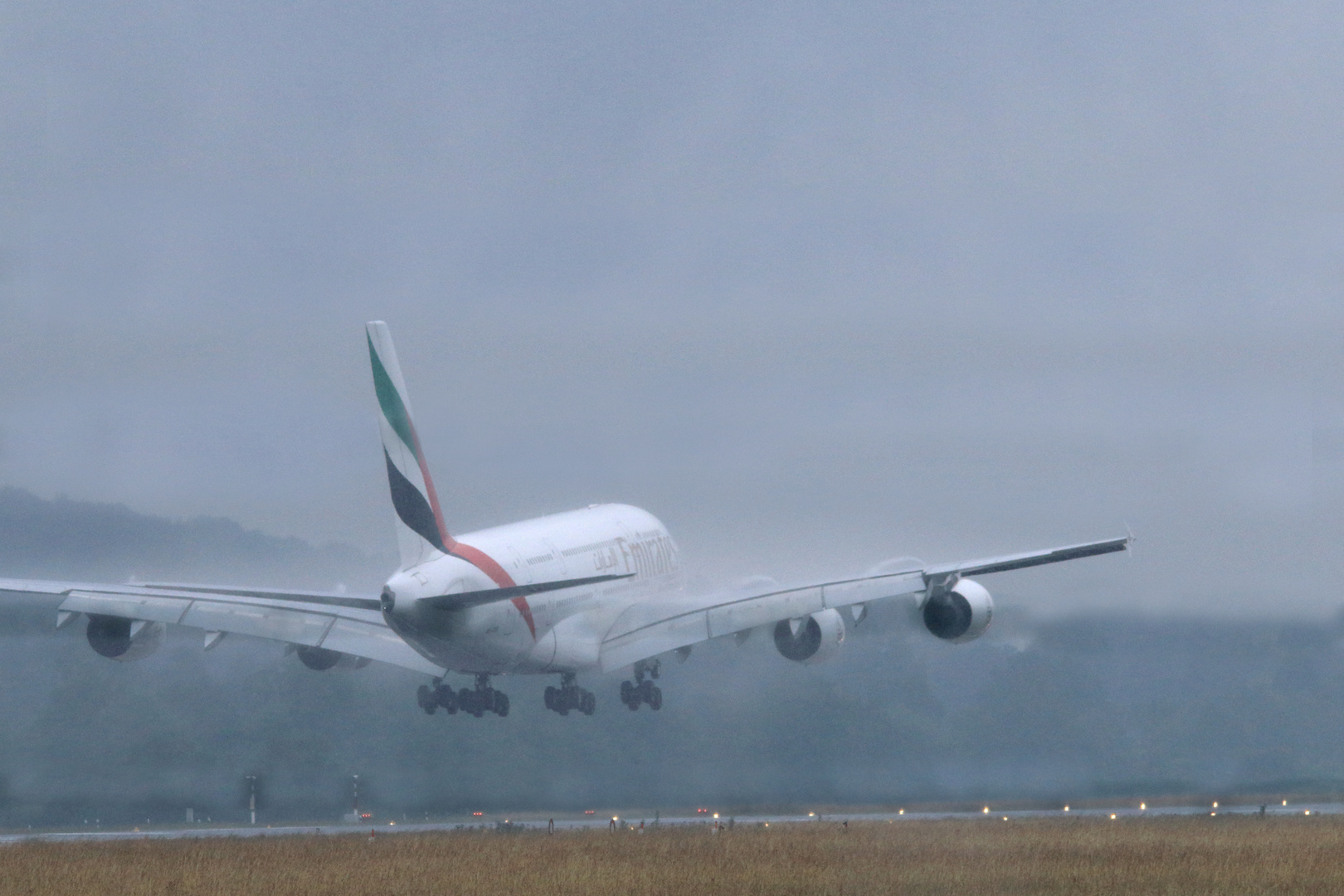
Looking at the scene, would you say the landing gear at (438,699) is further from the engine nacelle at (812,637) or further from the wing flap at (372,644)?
the engine nacelle at (812,637)

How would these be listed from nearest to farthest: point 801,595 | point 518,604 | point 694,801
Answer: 1. point 518,604
2. point 801,595
3. point 694,801

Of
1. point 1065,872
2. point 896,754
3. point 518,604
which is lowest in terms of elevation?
point 1065,872

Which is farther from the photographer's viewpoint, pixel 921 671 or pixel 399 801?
pixel 921 671

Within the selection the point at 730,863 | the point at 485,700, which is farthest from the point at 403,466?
the point at 730,863

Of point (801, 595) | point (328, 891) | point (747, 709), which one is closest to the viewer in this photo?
point (328, 891)

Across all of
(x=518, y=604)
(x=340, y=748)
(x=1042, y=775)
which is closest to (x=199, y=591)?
(x=518, y=604)

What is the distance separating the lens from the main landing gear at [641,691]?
196 feet

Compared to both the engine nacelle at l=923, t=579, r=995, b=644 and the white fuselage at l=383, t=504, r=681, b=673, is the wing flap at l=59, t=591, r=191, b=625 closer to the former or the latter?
the white fuselage at l=383, t=504, r=681, b=673

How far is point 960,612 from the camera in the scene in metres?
50.7

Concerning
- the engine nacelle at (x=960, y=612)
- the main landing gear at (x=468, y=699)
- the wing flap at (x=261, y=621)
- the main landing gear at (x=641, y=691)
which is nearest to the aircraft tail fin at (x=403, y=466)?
the wing flap at (x=261, y=621)

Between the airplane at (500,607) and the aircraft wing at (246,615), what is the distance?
0.16 ft

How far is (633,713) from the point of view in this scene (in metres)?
65.1

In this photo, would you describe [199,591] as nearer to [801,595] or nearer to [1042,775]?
[801,595]

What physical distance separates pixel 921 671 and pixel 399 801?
19.9m
